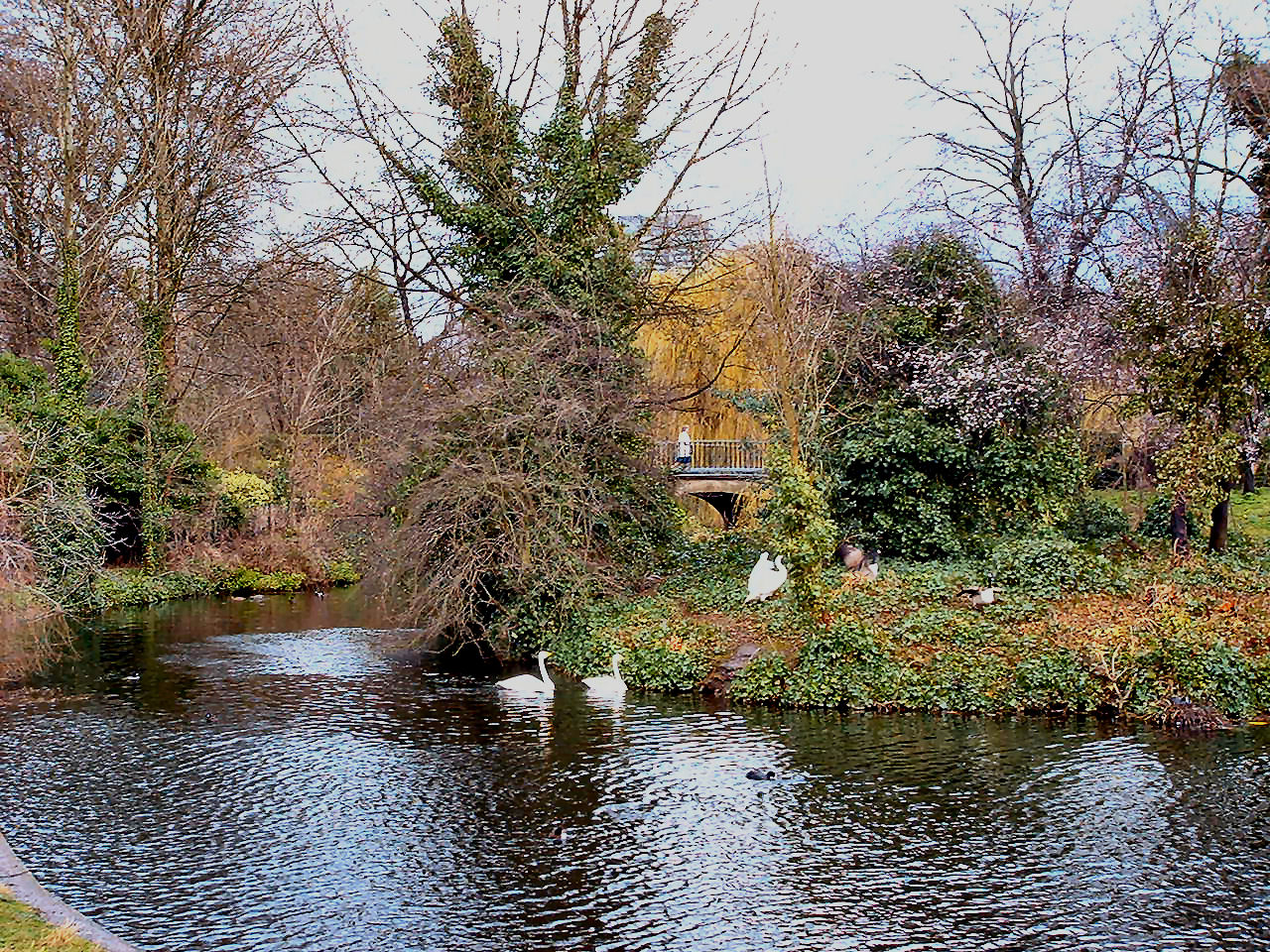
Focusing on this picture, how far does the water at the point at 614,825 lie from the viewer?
357 inches

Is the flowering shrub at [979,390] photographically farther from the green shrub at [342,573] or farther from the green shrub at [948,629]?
the green shrub at [342,573]

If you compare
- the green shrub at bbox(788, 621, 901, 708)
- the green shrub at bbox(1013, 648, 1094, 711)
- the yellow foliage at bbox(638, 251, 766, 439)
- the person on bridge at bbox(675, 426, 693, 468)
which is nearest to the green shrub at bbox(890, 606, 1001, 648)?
the green shrub at bbox(788, 621, 901, 708)

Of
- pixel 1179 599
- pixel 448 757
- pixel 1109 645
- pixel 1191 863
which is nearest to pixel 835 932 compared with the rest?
pixel 1191 863

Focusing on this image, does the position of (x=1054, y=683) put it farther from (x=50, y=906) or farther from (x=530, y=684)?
(x=50, y=906)

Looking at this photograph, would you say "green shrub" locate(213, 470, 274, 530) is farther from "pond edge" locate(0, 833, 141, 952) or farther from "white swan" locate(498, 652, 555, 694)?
"pond edge" locate(0, 833, 141, 952)

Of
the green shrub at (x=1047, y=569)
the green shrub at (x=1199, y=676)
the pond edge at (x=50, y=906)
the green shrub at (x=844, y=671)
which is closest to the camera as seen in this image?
the pond edge at (x=50, y=906)

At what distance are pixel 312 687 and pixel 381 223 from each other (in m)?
10.4

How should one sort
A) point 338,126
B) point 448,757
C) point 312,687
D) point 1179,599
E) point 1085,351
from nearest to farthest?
point 448,757 → point 1179,599 → point 312,687 → point 1085,351 → point 338,126

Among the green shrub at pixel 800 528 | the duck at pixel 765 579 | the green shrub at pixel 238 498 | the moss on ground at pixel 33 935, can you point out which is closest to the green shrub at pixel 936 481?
the duck at pixel 765 579

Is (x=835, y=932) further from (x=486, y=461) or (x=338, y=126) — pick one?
(x=338, y=126)

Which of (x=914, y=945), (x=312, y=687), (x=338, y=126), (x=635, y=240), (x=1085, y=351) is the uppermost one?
(x=338, y=126)

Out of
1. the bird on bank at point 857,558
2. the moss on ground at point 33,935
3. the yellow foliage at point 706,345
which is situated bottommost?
the moss on ground at point 33,935

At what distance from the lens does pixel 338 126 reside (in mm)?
24938

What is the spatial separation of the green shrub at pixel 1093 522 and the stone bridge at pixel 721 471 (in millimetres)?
6603
